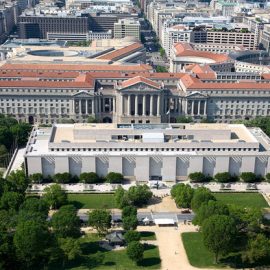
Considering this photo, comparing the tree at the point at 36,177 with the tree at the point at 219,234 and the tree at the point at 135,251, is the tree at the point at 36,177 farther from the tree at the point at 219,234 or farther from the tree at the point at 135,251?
the tree at the point at 219,234

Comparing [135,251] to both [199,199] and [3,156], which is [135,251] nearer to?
[199,199]

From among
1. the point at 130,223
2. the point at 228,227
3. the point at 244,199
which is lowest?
the point at 244,199

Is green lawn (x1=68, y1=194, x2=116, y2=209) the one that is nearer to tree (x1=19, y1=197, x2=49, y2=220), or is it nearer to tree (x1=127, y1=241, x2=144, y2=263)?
tree (x1=19, y1=197, x2=49, y2=220)

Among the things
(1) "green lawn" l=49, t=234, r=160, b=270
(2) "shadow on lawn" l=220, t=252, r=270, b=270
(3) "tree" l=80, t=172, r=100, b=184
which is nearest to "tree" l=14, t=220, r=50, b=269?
(1) "green lawn" l=49, t=234, r=160, b=270

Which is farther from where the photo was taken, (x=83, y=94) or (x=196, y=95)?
(x=83, y=94)

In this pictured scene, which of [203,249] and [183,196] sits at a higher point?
[183,196]

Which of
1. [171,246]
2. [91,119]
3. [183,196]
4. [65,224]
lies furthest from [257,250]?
[91,119]
